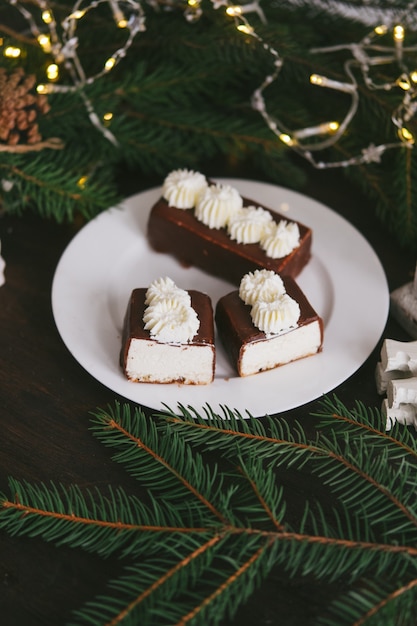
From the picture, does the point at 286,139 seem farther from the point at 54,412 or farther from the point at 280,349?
the point at 54,412

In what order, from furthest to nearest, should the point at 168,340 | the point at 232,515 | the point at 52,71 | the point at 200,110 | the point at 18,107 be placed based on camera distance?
the point at 200,110, the point at 52,71, the point at 18,107, the point at 168,340, the point at 232,515

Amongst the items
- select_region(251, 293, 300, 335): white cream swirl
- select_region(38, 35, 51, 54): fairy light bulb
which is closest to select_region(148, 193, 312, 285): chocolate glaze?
select_region(251, 293, 300, 335): white cream swirl

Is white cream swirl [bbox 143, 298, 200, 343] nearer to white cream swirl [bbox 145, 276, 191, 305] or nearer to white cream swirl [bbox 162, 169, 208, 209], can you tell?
white cream swirl [bbox 145, 276, 191, 305]

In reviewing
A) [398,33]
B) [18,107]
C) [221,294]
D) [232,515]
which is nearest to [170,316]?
[221,294]

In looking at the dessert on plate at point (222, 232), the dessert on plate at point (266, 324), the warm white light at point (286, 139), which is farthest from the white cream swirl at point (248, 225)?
the warm white light at point (286, 139)

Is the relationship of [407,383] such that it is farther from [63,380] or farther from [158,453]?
[63,380]
